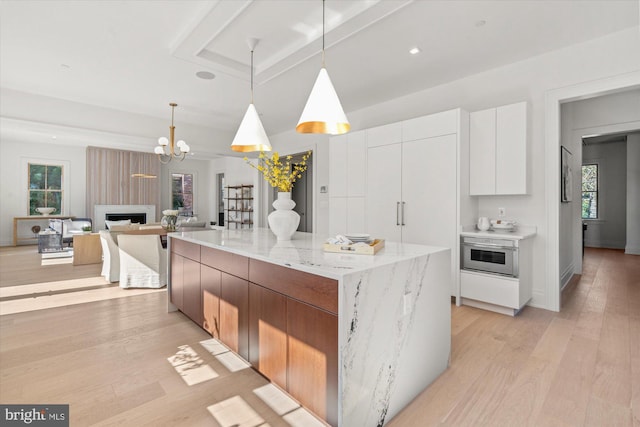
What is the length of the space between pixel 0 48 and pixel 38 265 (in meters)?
3.85

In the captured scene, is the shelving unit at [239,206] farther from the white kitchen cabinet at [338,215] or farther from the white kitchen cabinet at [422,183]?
the white kitchen cabinet at [422,183]

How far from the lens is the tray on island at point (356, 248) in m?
1.77

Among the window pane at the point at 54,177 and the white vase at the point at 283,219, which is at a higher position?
the window pane at the point at 54,177

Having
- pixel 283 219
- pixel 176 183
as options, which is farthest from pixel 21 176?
pixel 283 219

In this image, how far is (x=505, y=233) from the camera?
3.32 metres

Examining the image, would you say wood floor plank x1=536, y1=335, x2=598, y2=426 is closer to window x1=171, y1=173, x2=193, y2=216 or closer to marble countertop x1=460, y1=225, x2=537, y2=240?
marble countertop x1=460, y1=225, x2=537, y2=240

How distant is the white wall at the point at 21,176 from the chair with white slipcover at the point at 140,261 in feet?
20.9

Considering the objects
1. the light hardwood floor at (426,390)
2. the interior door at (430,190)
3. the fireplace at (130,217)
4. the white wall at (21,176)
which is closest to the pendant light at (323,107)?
the light hardwood floor at (426,390)

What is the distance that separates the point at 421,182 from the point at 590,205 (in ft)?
23.6

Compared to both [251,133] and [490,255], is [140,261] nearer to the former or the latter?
[251,133]

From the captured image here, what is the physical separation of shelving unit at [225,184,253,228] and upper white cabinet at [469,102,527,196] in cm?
708

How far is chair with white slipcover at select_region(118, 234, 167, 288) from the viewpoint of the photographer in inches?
162

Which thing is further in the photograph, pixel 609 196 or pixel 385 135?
pixel 609 196

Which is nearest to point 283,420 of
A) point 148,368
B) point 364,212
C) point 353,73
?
point 148,368
